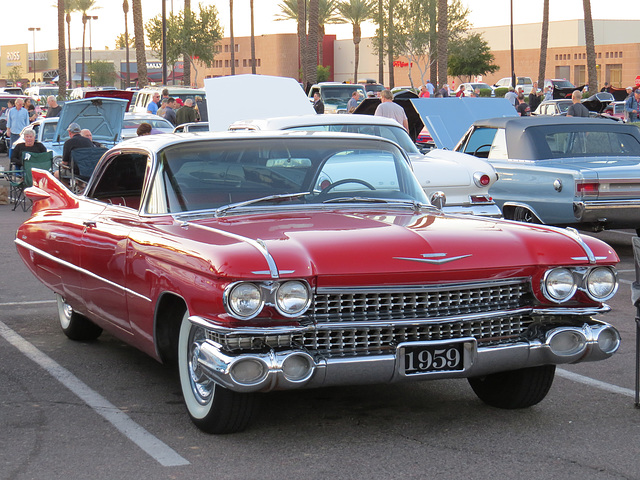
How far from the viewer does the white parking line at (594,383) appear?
6219mm

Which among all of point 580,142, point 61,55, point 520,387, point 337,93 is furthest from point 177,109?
point 61,55

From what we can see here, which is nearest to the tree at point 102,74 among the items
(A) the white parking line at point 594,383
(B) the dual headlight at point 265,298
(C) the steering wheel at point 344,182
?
(C) the steering wheel at point 344,182

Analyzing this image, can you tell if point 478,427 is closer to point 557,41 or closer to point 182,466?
point 182,466

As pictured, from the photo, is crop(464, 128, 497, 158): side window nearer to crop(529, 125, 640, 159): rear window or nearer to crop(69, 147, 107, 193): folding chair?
crop(529, 125, 640, 159): rear window

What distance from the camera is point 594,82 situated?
146 feet

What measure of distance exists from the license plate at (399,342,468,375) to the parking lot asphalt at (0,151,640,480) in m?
0.40

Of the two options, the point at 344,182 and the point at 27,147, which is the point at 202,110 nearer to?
the point at 27,147

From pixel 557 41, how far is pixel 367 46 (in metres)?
21.6

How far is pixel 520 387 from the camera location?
571 centimetres

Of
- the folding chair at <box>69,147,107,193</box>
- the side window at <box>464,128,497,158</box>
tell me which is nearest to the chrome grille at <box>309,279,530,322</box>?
the side window at <box>464,128,497,158</box>

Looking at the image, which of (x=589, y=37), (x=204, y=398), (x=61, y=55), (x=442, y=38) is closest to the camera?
(x=204, y=398)

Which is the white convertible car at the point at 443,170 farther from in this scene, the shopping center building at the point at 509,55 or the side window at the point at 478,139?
the shopping center building at the point at 509,55

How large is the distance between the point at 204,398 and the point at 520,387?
5.72ft

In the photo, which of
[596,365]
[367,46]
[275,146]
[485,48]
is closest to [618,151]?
[596,365]
